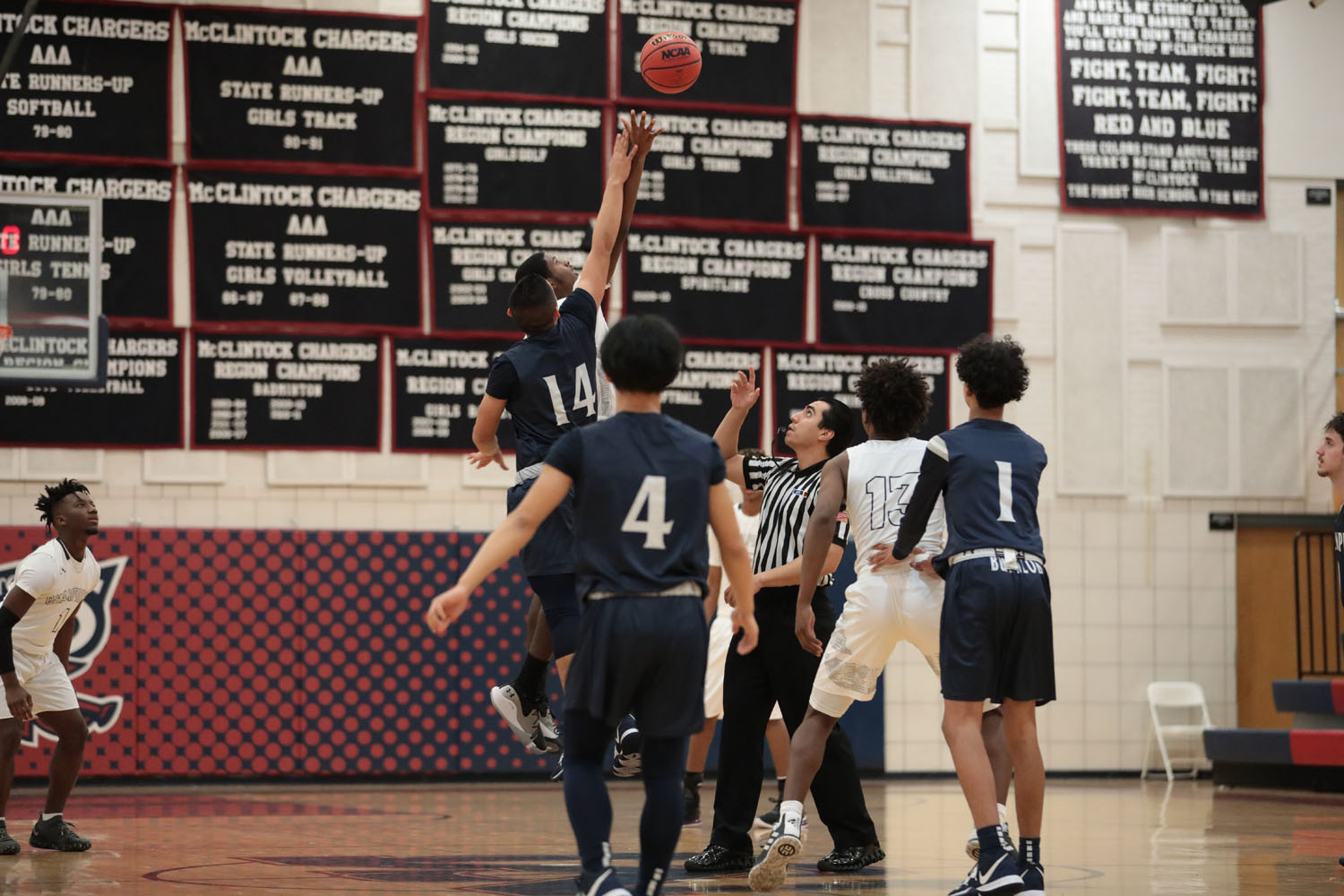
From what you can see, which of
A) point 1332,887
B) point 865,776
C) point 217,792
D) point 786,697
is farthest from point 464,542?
point 1332,887

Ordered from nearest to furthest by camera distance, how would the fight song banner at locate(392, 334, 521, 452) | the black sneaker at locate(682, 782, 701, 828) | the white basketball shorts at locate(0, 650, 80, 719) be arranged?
the white basketball shorts at locate(0, 650, 80, 719)
the black sneaker at locate(682, 782, 701, 828)
the fight song banner at locate(392, 334, 521, 452)

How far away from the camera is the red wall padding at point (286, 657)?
11.6 metres

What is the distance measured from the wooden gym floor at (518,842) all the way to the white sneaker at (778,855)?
228 millimetres

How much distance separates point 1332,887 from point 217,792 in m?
7.59

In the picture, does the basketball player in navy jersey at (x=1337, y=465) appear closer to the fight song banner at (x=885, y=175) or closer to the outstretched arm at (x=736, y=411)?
the outstretched arm at (x=736, y=411)

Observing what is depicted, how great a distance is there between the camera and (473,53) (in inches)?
496

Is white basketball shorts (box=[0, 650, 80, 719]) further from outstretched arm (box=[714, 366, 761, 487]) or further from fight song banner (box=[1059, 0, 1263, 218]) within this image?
fight song banner (box=[1059, 0, 1263, 218])

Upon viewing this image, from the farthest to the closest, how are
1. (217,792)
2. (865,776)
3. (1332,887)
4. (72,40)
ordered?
1. (865,776)
2. (72,40)
3. (217,792)
4. (1332,887)

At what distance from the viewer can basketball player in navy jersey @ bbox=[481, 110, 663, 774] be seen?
22.0 feet

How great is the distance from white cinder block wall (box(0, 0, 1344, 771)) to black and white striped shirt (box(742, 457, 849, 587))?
6244 mm

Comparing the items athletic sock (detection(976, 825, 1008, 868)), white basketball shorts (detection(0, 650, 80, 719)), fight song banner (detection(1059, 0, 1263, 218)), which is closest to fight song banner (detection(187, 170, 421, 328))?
white basketball shorts (detection(0, 650, 80, 719))

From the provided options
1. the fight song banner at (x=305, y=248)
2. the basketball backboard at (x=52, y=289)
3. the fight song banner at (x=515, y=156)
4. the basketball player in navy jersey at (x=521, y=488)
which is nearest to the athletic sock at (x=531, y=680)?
the basketball player in navy jersey at (x=521, y=488)

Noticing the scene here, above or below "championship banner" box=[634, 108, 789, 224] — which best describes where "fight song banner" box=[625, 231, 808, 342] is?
below

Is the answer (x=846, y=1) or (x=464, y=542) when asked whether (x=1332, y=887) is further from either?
(x=846, y=1)
